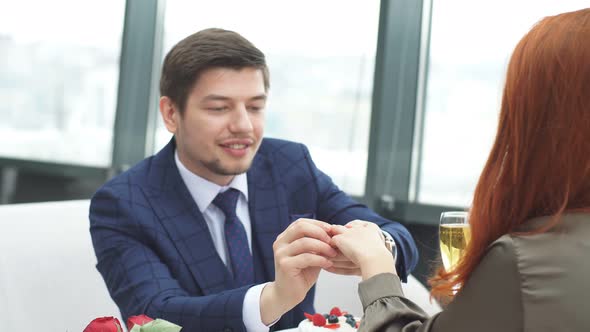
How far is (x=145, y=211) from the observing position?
200cm

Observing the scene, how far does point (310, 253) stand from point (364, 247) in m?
0.16

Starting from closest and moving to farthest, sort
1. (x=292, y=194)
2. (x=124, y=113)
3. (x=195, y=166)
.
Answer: (x=195, y=166) < (x=292, y=194) < (x=124, y=113)

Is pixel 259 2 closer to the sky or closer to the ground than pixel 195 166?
closer to the sky

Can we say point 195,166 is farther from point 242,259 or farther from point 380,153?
point 380,153

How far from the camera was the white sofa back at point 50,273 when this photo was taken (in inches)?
91.3

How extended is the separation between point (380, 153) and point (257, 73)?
241cm

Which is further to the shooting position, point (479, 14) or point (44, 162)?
point (44, 162)

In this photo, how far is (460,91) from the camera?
14.1 ft

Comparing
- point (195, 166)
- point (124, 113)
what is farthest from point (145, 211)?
point (124, 113)

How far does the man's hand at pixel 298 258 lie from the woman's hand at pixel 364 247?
0.03 meters

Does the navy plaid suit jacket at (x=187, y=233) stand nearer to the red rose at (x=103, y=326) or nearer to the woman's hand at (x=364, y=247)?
the woman's hand at (x=364, y=247)

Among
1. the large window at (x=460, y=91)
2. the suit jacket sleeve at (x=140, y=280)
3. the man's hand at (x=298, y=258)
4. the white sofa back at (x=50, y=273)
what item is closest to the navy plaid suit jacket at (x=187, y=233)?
the suit jacket sleeve at (x=140, y=280)

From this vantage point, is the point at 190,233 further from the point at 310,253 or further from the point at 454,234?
the point at 454,234

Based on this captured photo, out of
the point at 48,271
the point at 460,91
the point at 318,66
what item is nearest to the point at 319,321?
the point at 48,271
